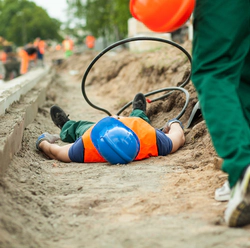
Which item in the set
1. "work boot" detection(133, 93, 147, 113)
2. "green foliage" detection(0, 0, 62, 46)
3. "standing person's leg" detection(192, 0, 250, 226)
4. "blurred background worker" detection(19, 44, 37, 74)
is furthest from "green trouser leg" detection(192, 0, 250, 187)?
"green foliage" detection(0, 0, 62, 46)

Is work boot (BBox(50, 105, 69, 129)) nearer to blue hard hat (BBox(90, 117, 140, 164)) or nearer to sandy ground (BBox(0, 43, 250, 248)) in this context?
sandy ground (BBox(0, 43, 250, 248))

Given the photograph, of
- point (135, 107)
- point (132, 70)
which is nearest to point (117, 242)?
point (135, 107)

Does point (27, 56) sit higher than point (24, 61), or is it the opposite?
point (27, 56)

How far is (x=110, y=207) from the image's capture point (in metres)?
2.61

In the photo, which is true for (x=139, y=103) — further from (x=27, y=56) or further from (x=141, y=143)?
(x=27, y=56)

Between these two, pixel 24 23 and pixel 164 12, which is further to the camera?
pixel 24 23

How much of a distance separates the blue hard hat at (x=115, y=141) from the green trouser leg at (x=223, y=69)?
52.5 inches

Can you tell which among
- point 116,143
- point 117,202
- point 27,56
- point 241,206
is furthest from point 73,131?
point 27,56

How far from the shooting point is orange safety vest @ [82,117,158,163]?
3.76 meters

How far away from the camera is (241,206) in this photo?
214 centimetres

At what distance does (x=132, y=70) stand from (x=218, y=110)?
27.0 ft

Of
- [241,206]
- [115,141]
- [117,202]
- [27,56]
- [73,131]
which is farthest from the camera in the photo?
[27,56]

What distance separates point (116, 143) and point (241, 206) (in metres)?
1.56

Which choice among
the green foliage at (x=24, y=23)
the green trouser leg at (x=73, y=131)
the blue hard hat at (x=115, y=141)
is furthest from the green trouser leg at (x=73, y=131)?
the green foliage at (x=24, y=23)
